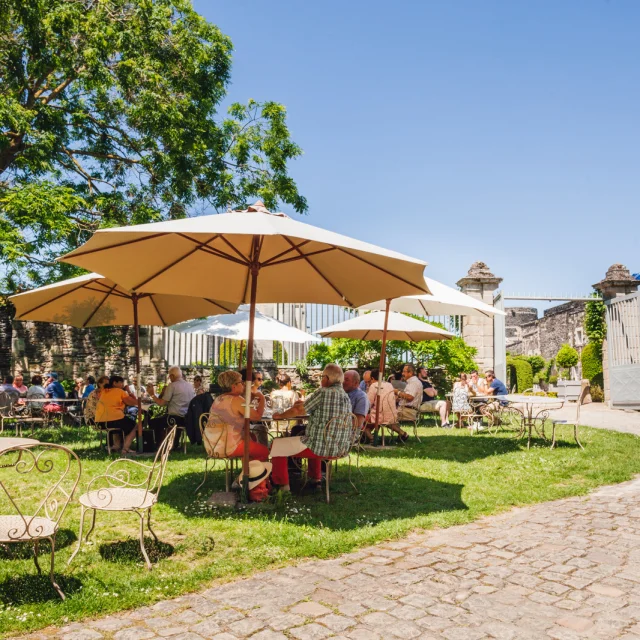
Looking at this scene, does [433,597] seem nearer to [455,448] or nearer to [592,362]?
[455,448]

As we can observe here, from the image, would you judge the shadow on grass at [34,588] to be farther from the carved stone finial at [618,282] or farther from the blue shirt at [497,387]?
the carved stone finial at [618,282]

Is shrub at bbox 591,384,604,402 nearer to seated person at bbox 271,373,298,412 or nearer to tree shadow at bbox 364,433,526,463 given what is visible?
tree shadow at bbox 364,433,526,463

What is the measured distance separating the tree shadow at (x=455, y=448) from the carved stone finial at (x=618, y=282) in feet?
26.4

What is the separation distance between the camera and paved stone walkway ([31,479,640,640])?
2.99 m

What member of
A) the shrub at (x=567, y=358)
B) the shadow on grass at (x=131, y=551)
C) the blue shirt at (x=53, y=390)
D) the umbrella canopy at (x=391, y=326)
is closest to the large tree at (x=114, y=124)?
the blue shirt at (x=53, y=390)

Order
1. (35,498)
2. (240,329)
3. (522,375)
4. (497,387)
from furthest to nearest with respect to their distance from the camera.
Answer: (522,375) → (497,387) → (240,329) → (35,498)

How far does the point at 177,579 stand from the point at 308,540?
105 cm

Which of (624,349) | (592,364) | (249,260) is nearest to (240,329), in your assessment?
(249,260)

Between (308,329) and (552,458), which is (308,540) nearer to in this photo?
(552,458)

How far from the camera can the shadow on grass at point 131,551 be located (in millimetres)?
3959

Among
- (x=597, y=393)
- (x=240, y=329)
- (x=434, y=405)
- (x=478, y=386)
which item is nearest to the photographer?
(x=240, y=329)

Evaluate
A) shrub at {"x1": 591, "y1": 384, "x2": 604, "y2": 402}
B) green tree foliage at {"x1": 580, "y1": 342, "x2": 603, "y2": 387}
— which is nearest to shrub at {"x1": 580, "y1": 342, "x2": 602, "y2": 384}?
green tree foliage at {"x1": 580, "y1": 342, "x2": 603, "y2": 387}

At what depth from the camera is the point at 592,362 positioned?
1742 cm

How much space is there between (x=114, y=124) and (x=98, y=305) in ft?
23.7
